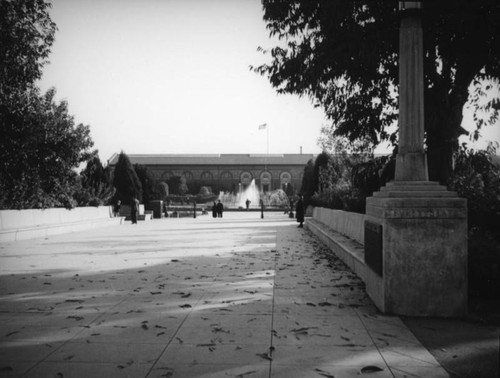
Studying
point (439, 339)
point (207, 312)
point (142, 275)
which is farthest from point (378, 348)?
point (142, 275)

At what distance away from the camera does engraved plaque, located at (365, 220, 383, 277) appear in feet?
14.8

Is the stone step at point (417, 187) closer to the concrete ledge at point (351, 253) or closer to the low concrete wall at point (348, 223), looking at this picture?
the concrete ledge at point (351, 253)

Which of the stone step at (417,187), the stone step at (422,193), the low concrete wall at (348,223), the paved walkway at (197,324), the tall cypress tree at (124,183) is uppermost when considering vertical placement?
the tall cypress tree at (124,183)

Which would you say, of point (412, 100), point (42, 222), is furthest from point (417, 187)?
point (42, 222)

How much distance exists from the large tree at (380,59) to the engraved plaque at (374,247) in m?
4.26

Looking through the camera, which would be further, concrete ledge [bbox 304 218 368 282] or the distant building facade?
the distant building facade

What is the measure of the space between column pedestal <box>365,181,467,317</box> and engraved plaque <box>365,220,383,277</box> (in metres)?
0.08

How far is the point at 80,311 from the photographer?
15.0 feet

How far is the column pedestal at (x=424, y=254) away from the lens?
4254 millimetres

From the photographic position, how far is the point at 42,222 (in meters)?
14.5

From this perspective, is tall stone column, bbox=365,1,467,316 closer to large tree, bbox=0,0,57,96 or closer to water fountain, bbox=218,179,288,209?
large tree, bbox=0,0,57,96

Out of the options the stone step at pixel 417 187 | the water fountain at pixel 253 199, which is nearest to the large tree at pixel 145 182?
the water fountain at pixel 253 199

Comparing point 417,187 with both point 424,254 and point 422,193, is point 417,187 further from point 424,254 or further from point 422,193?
point 424,254

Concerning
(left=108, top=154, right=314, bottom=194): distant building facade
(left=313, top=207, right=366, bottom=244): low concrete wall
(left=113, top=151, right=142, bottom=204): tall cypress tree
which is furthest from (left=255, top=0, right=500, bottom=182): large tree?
(left=108, top=154, right=314, bottom=194): distant building facade
